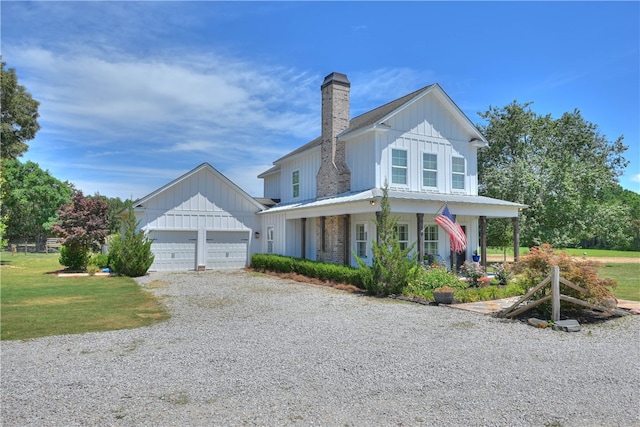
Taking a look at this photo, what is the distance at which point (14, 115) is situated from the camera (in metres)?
34.2

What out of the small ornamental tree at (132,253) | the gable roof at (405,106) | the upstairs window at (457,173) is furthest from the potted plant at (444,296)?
the small ornamental tree at (132,253)

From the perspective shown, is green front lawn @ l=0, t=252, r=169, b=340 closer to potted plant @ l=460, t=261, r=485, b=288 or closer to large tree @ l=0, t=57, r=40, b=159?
potted plant @ l=460, t=261, r=485, b=288

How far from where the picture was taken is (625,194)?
6881 cm

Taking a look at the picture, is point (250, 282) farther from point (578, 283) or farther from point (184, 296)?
point (578, 283)

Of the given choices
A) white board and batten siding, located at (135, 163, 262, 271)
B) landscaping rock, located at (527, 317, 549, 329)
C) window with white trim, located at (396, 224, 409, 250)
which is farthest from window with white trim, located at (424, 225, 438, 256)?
white board and batten siding, located at (135, 163, 262, 271)

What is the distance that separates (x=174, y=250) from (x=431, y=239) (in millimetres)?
13426

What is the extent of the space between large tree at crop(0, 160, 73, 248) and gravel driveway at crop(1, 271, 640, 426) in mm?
44289

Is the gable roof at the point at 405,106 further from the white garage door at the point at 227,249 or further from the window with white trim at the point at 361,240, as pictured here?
the white garage door at the point at 227,249

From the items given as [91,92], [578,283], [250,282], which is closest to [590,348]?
[578,283]

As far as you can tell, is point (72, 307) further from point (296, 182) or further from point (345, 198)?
point (296, 182)

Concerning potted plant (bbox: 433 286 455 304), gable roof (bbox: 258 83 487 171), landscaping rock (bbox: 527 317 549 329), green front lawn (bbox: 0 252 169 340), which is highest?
gable roof (bbox: 258 83 487 171)

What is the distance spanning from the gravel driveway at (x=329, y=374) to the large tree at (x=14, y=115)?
33.7 meters

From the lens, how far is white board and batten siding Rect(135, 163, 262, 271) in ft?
73.6

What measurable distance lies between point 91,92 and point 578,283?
14814 millimetres
